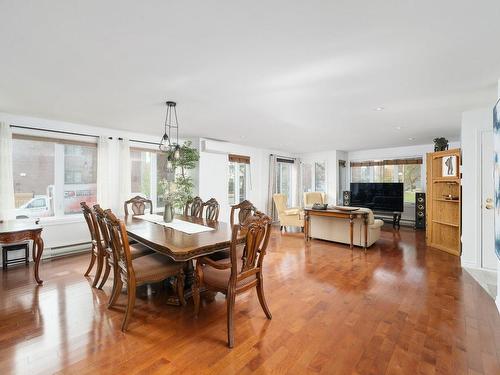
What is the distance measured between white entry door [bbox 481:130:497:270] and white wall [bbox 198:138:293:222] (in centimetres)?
485

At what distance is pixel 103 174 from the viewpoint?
15.2ft

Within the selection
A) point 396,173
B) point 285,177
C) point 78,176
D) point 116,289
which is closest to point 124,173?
point 78,176

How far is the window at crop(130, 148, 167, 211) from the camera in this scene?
5250mm

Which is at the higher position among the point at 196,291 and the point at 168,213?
the point at 168,213

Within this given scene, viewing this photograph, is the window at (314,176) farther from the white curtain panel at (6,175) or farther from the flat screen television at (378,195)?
the white curtain panel at (6,175)

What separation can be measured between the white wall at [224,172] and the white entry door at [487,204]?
4.85 meters

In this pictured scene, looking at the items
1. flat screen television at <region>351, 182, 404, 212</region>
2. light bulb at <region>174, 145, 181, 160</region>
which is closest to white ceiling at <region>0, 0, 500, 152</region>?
light bulb at <region>174, 145, 181, 160</region>

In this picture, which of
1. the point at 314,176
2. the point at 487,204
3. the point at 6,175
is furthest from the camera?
the point at 314,176

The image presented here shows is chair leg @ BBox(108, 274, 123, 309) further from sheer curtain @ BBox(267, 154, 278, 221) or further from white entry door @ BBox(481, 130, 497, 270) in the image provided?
sheer curtain @ BBox(267, 154, 278, 221)

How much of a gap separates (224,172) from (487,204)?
16.3ft

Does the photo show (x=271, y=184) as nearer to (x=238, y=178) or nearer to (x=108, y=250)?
(x=238, y=178)

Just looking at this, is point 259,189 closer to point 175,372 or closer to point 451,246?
point 451,246

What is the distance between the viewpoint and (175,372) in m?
1.67

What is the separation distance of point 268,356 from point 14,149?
4810 millimetres
